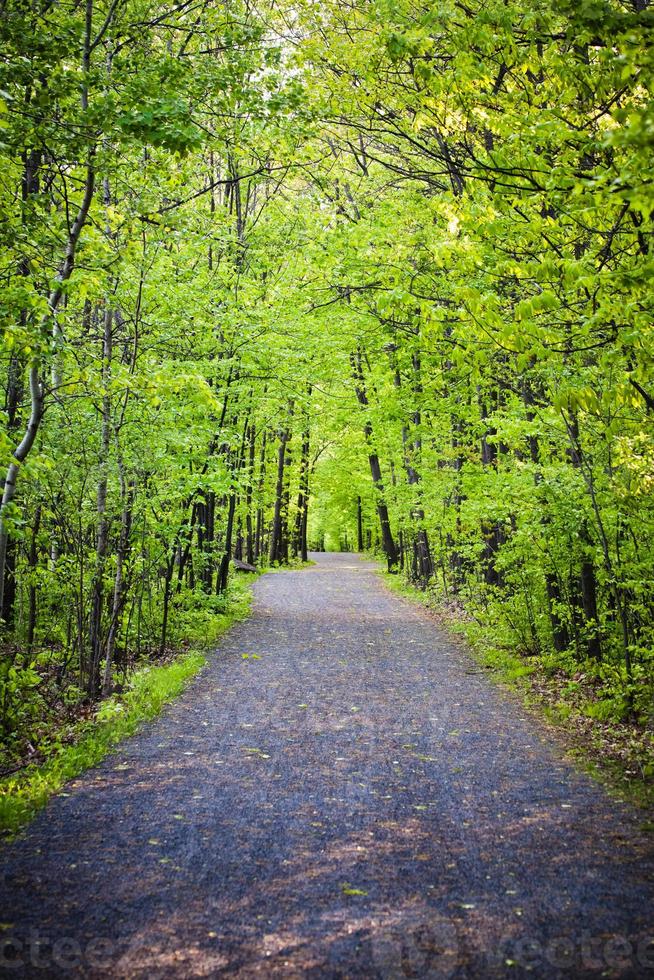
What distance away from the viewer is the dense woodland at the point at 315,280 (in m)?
4.95

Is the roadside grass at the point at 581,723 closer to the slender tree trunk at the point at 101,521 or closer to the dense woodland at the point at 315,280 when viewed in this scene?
the dense woodland at the point at 315,280

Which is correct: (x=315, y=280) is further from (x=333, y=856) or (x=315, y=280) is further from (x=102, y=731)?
(x=333, y=856)

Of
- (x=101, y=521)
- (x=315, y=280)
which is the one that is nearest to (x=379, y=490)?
(x=315, y=280)

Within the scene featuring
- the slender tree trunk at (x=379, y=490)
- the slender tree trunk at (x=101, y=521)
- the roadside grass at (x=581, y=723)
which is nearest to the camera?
the roadside grass at (x=581, y=723)

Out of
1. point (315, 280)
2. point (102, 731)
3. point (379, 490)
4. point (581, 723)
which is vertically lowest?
point (581, 723)

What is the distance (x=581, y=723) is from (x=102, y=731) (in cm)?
508

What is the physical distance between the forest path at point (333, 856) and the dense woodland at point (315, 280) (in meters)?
1.71

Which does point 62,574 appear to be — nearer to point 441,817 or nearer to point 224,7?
point 441,817

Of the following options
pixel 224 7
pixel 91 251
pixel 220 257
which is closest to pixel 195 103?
pixel 91 251

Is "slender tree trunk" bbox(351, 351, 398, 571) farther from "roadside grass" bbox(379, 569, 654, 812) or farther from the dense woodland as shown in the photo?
"roadside grass" bbox(379, 569, 654, 812)

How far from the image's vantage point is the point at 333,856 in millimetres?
4125

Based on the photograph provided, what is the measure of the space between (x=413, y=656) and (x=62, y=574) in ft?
18.9

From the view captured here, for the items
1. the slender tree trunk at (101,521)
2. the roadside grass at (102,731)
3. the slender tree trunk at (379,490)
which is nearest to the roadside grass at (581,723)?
the roadside grass at (102,731)

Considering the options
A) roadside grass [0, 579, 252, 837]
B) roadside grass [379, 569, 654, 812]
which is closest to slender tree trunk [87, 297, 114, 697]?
roadside grass [0, 579, 252, 837]
